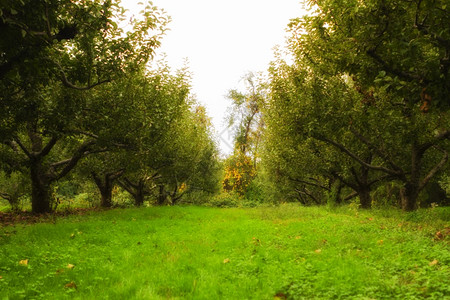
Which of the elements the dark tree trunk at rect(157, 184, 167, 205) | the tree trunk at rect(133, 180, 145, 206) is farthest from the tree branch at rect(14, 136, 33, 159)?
the dark tree trunk at rect(157, 184, 167, 205)

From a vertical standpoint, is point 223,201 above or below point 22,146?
below

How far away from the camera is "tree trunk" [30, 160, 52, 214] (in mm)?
18038

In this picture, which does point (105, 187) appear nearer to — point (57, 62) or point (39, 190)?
point (39, 190)

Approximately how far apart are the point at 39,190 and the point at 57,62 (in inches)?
442

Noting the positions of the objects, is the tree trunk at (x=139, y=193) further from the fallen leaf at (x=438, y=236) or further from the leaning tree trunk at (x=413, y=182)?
the fallen leaf at (x=438, y=236)

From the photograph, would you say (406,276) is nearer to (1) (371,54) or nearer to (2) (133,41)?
(1) (371,54)

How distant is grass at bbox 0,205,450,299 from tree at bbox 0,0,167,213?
17.5ft

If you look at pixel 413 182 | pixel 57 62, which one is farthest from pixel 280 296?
pixel 413 182

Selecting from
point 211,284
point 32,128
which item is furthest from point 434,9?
point 32,128

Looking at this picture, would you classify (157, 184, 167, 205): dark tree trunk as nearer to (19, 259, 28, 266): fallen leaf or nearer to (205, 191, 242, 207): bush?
(205, 191, 242, 207): bush

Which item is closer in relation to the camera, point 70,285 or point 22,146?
point 70,285

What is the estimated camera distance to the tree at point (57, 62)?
28.2 feet

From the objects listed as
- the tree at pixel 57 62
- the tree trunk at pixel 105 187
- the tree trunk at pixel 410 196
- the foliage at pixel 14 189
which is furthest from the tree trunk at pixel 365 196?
the foliage at pixel 14 189

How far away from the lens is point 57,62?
10617mm
